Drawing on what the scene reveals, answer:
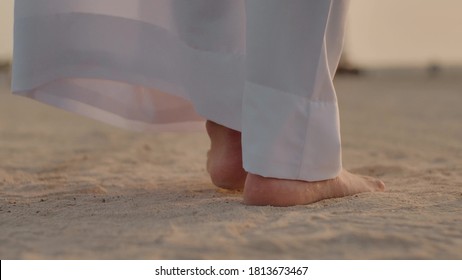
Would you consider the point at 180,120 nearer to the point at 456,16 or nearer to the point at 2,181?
the point at 2,181

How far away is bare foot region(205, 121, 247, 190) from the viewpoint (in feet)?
5.52

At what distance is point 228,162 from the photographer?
168cm

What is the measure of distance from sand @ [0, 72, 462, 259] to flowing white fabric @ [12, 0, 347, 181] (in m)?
0.16

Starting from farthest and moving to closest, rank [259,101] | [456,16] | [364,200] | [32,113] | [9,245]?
[456,16], [32,113], [364,200], [259,101], [9,245]

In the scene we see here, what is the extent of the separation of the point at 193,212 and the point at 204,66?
14.2 inches

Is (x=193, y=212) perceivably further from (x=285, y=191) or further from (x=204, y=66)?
(x=204, y=66)

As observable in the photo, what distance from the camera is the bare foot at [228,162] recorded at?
66.3 inches

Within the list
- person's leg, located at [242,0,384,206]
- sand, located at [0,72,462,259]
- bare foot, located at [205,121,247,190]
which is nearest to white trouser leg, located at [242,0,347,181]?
person's leg, located at [242,0,384,206]

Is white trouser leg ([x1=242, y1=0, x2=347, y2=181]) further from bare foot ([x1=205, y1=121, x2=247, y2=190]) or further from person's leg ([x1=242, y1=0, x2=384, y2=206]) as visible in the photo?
bare foot ([x1=205, y1=121, x2=247, y2=190])

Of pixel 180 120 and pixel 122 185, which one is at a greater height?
pixel 180 120

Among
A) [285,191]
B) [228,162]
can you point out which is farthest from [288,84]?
[228,162]
